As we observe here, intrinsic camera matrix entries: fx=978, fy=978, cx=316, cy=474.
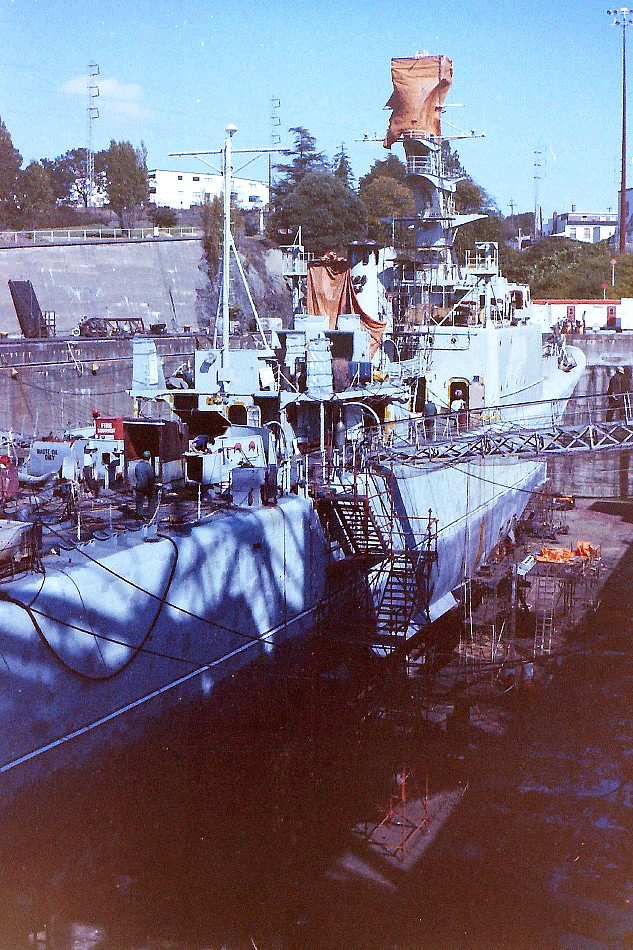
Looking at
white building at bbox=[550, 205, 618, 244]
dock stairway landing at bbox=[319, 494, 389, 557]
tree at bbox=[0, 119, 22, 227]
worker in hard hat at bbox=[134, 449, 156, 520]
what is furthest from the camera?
white building at bbox=[550, 205, 618, 244]

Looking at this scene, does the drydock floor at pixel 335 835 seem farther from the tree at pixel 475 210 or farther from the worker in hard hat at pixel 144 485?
the tree at pixel 475 210

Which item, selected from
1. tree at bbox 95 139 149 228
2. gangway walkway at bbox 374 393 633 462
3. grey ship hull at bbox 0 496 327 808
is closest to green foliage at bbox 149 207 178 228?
tree at bbox 95 139 149 228

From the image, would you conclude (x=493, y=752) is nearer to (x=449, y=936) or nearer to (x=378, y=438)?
(x=449, y=936)

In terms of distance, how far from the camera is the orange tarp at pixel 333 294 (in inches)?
893

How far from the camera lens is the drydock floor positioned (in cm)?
→ 951

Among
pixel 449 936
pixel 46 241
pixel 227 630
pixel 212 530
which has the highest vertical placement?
pixel 46 241

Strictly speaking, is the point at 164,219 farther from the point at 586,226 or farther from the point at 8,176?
the point at 586,226

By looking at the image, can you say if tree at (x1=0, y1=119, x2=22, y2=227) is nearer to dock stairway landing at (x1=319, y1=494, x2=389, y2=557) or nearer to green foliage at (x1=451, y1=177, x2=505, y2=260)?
green foliage at (x1=451, y1=177, x2=505, y2=260)

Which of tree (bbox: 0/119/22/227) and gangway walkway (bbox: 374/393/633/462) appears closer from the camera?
gangway walkway (bbox: 374/393/633/462)

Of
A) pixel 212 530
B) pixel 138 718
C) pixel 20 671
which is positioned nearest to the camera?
pixel 20 671

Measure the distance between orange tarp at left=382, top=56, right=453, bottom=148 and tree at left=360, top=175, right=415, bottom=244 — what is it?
2029 cm

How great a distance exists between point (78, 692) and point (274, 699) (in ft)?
13.0

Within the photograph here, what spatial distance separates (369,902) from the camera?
9828mm

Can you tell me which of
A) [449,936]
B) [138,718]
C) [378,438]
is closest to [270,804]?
[138,718]
